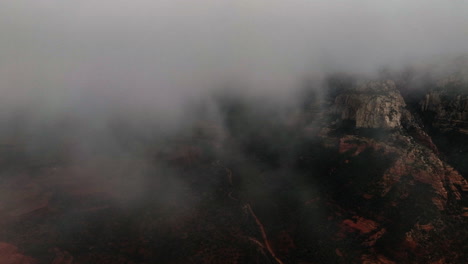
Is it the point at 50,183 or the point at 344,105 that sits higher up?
the point at 344,105

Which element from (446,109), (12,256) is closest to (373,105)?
(446,109)

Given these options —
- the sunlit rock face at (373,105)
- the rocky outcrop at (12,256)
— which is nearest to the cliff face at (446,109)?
the sunlit rock face at (373,105)

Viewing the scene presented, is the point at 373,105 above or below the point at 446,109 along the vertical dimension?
above

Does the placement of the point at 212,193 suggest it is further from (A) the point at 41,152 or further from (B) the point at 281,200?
(A) the point at 41,152

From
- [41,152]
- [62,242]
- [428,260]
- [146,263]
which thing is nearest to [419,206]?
[428,260]

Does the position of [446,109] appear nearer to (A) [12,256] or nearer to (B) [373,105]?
(B) [373,105]

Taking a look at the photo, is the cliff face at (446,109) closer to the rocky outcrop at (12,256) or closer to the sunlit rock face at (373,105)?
the sunlit rock face at (373,105)

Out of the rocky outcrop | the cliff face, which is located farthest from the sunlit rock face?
the rocky outcrop

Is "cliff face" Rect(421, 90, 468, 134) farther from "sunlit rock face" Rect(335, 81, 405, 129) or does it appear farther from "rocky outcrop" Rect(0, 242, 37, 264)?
"rocky outcrop" Rect(0, 242, 37, 264)
